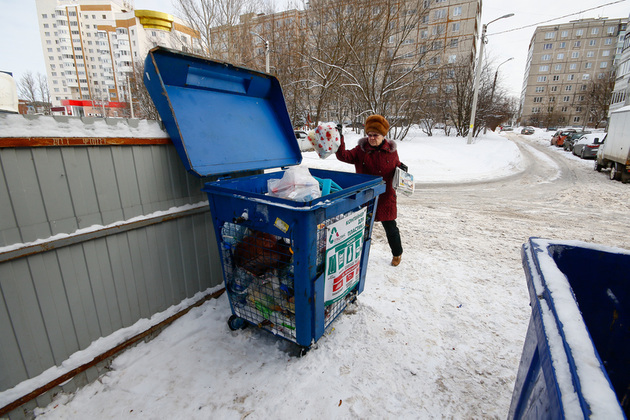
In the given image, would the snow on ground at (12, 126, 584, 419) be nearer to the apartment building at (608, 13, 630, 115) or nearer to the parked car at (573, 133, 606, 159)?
the parked car at (573, 133, 606, 159)

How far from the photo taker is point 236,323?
2268 millimetres

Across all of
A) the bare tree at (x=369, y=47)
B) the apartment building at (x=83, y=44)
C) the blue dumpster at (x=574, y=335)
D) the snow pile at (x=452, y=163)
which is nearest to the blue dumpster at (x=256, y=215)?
the blue dumpster at (x=574, y=335)

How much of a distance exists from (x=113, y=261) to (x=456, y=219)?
5.10 metres

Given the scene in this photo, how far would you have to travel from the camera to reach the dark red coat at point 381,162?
299 centimetres

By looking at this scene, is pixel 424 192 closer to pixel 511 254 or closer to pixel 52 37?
pixel 511 254

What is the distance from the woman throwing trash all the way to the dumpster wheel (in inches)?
67.1

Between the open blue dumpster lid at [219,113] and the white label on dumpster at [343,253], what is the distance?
967 mm

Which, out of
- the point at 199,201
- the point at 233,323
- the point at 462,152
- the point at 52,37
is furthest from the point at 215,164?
the point at 52,37

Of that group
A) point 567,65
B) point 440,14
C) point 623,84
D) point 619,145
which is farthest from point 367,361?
point 567,65

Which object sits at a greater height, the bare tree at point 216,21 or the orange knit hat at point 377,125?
the bare tree at point 216,21

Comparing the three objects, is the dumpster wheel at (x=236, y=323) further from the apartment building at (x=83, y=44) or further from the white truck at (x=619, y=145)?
the apartment building at (x=83, y=44)

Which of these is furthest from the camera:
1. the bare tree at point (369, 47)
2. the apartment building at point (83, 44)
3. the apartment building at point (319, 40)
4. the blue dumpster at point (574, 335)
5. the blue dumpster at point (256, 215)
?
the apartment building at point (83, 44)

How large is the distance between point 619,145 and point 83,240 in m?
13.2

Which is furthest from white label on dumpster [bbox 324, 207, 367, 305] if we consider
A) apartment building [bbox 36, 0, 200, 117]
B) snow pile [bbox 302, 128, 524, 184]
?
apartment building [bbox 36, 0, 200, 117]
